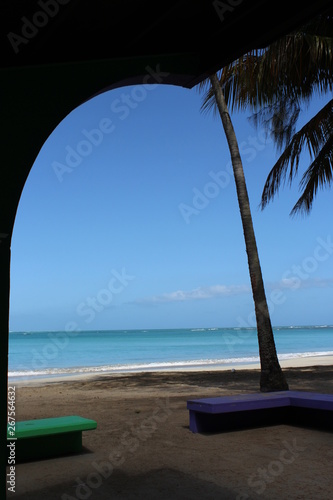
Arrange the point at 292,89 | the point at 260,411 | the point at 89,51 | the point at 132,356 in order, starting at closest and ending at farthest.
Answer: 1. the point at 89,51
2. the point at 260,411
3. the point at 292,89
4. the point at 132,356

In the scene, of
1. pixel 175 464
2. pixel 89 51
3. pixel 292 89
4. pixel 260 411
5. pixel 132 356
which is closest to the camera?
pixel 89 51

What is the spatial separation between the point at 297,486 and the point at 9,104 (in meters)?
3.56

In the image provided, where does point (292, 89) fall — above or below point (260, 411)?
above

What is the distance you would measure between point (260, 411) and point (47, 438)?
8.95ft

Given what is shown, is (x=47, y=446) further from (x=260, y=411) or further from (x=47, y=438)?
(x=260, y=411)

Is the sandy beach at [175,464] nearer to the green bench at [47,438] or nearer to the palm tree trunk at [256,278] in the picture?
the green bench at [47,438]

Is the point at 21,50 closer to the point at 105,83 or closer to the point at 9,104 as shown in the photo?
the point at 9,104

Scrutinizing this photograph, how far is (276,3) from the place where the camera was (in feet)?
8.12

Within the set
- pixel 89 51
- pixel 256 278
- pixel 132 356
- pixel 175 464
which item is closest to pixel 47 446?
pixel 175 464

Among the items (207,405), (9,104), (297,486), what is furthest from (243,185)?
(9,104)

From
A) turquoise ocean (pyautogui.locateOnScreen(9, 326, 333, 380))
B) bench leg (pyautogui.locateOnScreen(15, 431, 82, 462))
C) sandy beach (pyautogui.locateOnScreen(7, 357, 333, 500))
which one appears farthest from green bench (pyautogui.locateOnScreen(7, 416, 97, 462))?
turquoise ocean (pyautogui.locateOnScreen(9, 326, 333, 380))

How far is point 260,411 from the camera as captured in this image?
21.3ft

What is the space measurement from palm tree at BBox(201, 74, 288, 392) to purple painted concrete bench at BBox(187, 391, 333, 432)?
2742mm

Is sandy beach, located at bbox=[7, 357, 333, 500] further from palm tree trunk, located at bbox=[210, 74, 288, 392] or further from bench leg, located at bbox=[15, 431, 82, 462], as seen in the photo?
palm tree trunk, located at bbox=[210, 74, 288, 392]
